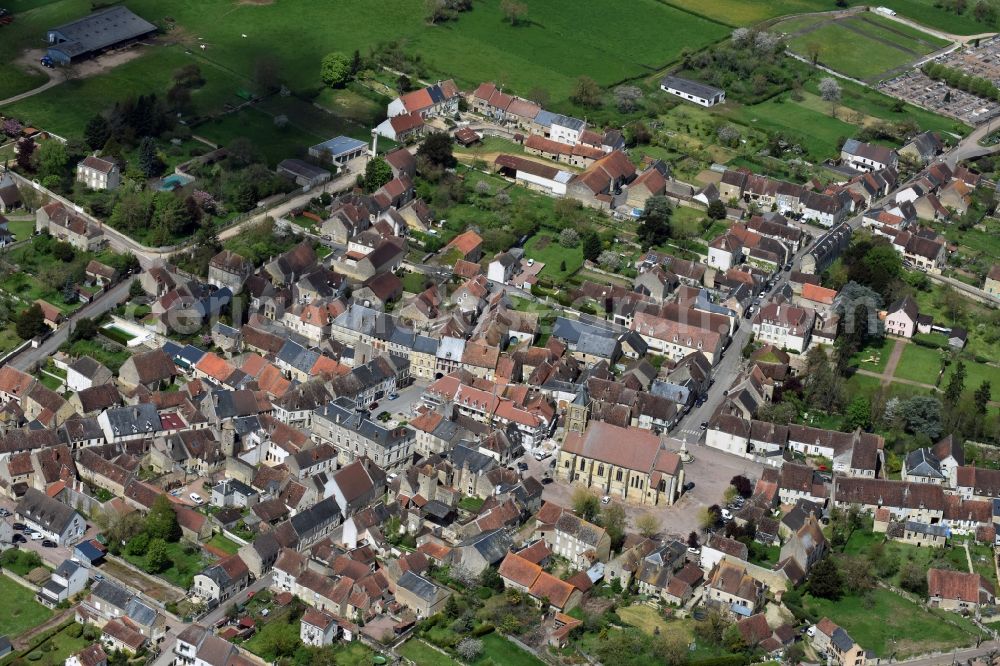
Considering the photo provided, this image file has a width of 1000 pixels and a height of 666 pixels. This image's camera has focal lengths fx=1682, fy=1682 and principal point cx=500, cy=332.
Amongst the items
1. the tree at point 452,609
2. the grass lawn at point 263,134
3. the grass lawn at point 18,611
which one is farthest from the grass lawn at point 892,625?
the grass lawn at point 263,134

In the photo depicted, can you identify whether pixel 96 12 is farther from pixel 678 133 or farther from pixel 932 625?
pixel 932 625

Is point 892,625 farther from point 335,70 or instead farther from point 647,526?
point 335,70

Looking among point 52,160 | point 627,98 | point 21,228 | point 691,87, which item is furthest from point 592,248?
point 52,160

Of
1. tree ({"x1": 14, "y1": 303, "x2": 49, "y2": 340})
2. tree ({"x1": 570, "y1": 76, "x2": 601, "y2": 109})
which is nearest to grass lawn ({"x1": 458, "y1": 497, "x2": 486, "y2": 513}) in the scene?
tree ({"x1": 14, "y1": 303, "x2": 49, "y2": 340})

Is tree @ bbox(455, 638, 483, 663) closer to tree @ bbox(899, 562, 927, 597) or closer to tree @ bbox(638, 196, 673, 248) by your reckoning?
tree @ bbox(899, 562, 927, 597)

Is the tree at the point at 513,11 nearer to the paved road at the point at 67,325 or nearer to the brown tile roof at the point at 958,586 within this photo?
the paved road at the point at 67,325

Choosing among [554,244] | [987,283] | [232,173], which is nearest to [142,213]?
[232,173]
